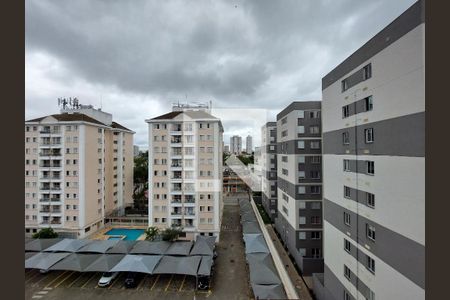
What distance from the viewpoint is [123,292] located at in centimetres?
1380

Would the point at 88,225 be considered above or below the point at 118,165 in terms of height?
below

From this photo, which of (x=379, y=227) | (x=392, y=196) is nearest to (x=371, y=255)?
(x=379, y=227)

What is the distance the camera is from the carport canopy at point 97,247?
17.0 m

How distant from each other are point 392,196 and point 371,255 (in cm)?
306

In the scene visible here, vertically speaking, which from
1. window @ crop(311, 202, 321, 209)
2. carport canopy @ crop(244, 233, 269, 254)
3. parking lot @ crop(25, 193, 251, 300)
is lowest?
parking lot @ crop(25, 193, 251, 300)

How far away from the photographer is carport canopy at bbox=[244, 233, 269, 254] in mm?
16333

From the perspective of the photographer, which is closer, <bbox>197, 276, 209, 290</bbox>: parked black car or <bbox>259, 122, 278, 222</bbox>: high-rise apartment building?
<bbox>197, 276, 209, 290</bbox>: parked black car

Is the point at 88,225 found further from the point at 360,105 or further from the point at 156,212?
the point at 360,105

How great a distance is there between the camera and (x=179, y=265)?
1476 cm

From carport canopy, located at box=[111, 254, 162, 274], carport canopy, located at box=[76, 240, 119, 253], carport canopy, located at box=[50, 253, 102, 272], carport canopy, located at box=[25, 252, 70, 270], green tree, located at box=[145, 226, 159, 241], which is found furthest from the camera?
A: green tree, located at box=[145, 226, 159, 241]

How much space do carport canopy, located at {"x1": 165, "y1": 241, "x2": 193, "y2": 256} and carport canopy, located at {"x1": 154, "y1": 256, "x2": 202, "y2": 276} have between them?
72 cm

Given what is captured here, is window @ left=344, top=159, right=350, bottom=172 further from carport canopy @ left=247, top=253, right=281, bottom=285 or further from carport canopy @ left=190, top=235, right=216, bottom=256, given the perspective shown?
carport canopy @ left=190, top=235, right=216, bottom=256

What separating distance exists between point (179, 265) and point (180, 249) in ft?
7.37

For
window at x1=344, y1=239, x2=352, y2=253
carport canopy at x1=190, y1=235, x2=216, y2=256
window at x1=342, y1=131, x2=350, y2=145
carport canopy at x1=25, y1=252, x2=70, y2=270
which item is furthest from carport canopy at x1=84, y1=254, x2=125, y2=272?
window at x1=342, y1=131, x2=350, y2=145
